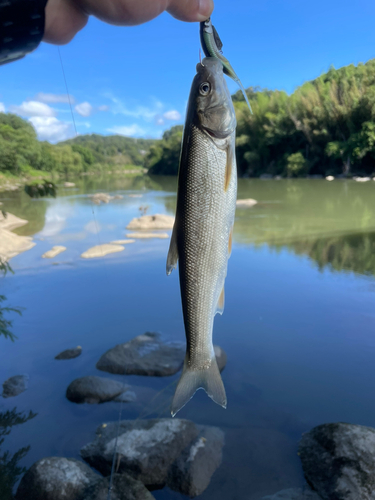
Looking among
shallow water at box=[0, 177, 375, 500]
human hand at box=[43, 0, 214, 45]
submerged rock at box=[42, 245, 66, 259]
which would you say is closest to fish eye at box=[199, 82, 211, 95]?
human hand at box=[43, 0, 214, 45]

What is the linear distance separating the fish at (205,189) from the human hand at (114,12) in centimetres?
33

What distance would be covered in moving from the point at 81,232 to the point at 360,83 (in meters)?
32.7

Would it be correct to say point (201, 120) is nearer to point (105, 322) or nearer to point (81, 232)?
point (105, 322)

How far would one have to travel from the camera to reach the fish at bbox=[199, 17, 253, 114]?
167 centimetres

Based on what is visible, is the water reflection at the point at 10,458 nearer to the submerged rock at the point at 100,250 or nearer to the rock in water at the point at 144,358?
the rock in water at the point at 144,358

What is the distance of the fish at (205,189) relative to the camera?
5.23ft

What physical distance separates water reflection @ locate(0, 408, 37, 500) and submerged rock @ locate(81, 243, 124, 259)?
6.25 meters

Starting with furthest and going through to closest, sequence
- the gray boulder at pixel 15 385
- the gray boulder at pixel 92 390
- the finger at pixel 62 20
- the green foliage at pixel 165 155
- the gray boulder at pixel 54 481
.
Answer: the green foliage at pixel 165 155
the gray boulder at pixel 15 385
the gray boulder at pixel 92 390
the gray boulder at pixel 54 481
the finger at pixel 62 20

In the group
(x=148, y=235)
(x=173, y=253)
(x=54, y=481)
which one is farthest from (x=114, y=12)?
(x=148, y=235)

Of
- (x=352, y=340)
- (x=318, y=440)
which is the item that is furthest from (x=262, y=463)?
(x=352, y=340)

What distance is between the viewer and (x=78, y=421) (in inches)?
165

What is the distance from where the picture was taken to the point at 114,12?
1795 millimetres

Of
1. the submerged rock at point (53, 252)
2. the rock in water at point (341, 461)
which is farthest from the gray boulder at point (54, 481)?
the submerged rock at point (53, 252)

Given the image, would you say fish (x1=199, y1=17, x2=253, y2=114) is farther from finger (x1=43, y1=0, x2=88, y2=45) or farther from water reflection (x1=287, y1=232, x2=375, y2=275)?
water reflection (x1=287, y1=232, x2=375, y2=275)
